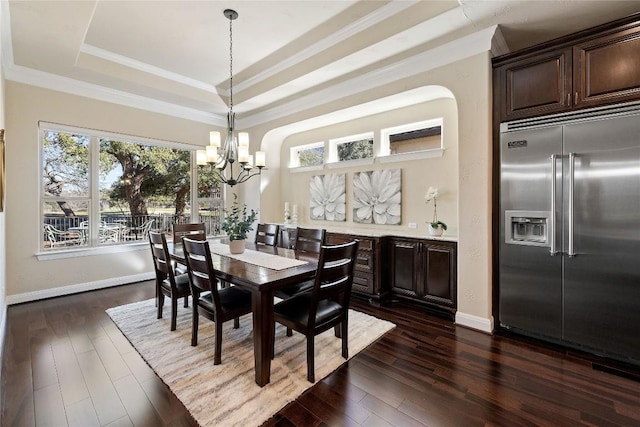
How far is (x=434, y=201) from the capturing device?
3.84 metres

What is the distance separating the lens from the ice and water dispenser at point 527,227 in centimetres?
267

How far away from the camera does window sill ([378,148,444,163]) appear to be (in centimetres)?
378

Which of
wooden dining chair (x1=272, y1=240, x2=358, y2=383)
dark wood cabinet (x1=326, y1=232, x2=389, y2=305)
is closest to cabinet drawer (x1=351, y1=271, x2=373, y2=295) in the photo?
dark wood cabinet (x1=326, y1=232, x2=389, y2=305)

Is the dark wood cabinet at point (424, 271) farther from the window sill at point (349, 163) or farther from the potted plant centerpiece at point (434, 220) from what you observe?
the window sill at point (349, 163)

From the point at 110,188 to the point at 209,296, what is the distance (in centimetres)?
325

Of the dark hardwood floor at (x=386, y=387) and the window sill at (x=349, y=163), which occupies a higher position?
the window sill at (x=349, y=163)

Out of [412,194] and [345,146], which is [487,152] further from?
[345,146]

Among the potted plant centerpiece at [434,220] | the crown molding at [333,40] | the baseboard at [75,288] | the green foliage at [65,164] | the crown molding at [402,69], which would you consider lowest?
the baseboard at [75,288]

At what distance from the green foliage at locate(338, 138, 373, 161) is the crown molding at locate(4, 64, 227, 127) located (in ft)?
8.17

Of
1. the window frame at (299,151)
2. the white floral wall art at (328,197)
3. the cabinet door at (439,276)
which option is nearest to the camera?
the cabinet door at (439,276)

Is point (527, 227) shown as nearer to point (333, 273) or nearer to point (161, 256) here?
point (333, 273)

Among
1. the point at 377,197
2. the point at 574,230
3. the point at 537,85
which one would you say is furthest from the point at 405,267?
the point at 537,85

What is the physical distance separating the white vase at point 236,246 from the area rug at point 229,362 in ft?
2.57

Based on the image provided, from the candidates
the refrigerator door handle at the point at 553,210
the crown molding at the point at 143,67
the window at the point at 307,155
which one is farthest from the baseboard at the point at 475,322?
the crown molding at the point at 143,67
